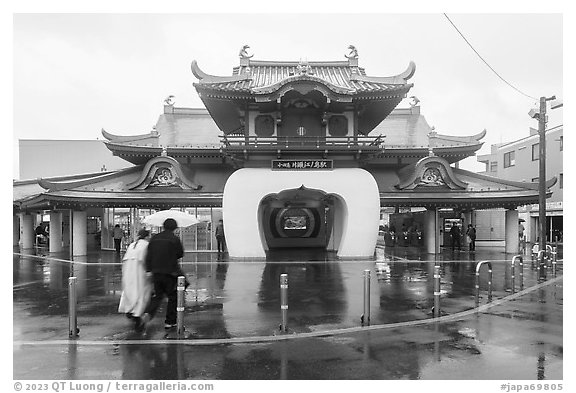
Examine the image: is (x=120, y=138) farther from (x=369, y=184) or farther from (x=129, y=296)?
(x=129, y=296)

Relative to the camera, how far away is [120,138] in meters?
23.2

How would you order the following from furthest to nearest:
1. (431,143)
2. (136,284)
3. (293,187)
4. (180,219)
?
(431,143), (293,187), (180,219), (136,284)

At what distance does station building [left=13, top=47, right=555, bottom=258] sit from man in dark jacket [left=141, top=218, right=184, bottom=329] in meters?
Answer: 10.3

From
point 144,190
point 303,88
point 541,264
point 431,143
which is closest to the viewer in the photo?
point 541,264

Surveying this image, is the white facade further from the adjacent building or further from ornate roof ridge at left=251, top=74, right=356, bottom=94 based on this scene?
the adjacent building

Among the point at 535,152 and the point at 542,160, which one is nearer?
the point at 542,160

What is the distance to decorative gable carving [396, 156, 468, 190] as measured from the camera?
22.1 m

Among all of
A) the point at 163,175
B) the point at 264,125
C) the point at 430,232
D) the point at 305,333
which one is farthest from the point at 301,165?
the point at 305,333

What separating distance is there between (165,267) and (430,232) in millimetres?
17727

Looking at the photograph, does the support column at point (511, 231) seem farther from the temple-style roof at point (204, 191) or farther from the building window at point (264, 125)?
the building window at point (264, 125)

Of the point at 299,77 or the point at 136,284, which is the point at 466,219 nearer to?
the point at 299,77

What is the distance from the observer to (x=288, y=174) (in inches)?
725

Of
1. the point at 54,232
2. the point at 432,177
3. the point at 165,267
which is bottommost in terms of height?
the point at 54,232

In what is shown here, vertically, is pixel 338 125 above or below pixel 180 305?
above
